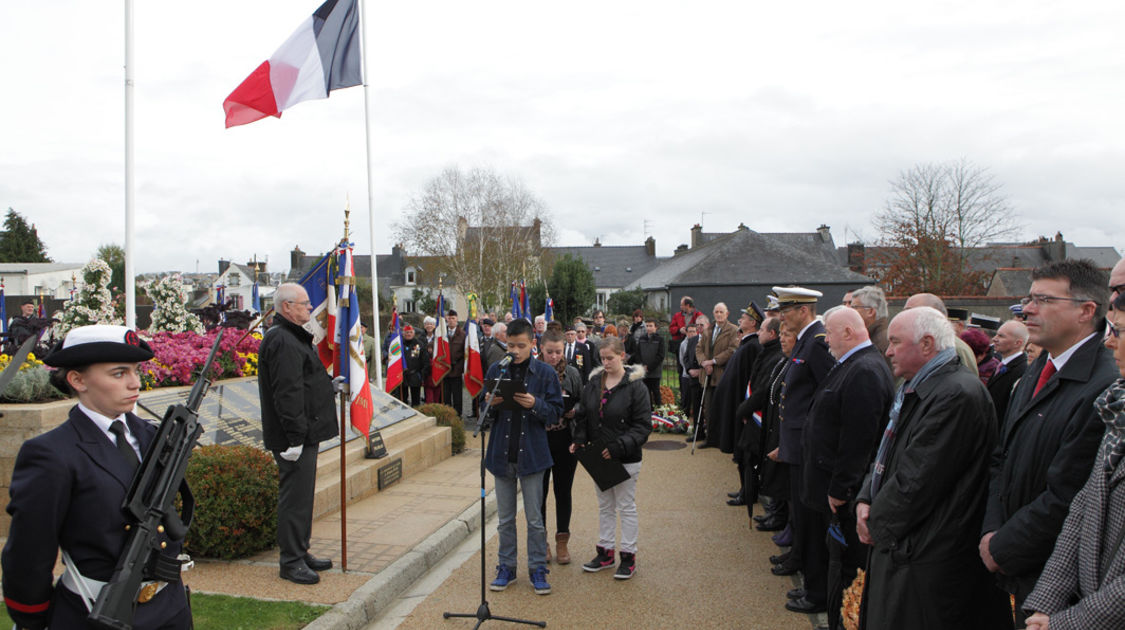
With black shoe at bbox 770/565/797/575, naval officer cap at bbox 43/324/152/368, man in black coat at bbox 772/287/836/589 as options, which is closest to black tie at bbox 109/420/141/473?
naval officer cap at bbox 43/324/152/368

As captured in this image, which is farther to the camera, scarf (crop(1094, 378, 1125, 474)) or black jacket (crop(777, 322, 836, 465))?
black jacket (crop(777, 322, 836, 465))

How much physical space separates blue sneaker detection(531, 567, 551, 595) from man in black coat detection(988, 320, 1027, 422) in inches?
147

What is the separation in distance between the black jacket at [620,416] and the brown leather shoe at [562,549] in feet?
3.06

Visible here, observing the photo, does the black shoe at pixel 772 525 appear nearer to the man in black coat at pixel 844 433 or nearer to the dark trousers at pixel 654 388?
the man in black coat at pixel 844 433

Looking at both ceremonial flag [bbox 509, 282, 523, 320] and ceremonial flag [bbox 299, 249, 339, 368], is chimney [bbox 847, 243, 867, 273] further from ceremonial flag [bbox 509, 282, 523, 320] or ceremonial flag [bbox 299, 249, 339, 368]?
ceremonial flag [bbox 299, 249, 339, 368]

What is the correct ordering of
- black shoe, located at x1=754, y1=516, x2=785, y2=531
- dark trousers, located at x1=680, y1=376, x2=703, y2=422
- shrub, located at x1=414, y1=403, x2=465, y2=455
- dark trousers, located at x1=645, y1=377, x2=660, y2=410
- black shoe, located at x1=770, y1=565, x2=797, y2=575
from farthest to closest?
dark trousers, located at x1=645, y1=377, x2=660, y2=410, dark trousers, located at x1=680, y1=376, x2=703, y2=422, shrub, located at x1=414, y1=403, x2=465, y2=455, black shoe, located at x1=754, y1=516, x2=785, y2=531, black shoe, located at x1=770, y1=565, x2=797, y2=575

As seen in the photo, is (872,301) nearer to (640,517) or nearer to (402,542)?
(640,517)

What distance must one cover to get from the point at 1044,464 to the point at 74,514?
3964 millimetres

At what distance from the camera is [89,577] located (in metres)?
2.80

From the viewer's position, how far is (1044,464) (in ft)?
9.92

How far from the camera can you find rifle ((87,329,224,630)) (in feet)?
8.67

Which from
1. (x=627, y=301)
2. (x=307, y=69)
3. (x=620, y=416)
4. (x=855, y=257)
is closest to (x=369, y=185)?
(x=307, y=69)

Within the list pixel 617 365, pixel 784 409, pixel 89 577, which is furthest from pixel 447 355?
pixel 89 577

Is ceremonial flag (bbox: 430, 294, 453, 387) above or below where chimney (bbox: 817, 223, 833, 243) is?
below
